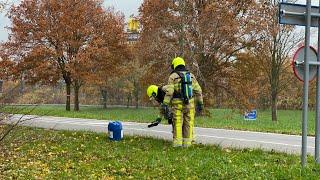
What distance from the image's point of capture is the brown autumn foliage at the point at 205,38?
29.7m

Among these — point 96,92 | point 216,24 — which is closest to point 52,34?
point 216,24

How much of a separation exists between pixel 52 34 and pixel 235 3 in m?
14.4

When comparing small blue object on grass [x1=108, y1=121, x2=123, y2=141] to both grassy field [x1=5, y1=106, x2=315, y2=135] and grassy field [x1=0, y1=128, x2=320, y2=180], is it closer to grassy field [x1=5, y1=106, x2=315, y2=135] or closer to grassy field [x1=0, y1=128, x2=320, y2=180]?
grassy field [x1=0, y1=128, x2=320, y2=180]

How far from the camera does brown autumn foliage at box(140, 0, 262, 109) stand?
97.3 feet

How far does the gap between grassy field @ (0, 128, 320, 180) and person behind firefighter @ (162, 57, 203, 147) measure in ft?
1.17

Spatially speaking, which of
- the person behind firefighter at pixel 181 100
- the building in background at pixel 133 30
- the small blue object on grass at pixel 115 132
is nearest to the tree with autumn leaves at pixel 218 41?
the building in background at pixel 133 30

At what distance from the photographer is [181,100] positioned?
11.0 metres

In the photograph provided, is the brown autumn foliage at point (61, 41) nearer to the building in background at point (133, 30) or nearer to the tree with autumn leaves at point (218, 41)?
the building in background at point (133, 30)

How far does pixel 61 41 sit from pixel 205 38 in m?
13.6

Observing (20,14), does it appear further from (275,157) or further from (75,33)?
(275,157)

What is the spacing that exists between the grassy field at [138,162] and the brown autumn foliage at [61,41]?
26769mm

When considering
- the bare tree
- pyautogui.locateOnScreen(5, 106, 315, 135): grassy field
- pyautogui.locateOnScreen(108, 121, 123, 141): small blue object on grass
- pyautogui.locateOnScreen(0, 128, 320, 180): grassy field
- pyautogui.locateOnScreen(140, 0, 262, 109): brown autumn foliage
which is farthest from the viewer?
the bare tree

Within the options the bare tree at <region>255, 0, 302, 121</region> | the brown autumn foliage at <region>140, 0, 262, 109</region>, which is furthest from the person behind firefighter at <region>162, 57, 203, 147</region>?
the bare tree at <region>255, 0, 302, 121</region>

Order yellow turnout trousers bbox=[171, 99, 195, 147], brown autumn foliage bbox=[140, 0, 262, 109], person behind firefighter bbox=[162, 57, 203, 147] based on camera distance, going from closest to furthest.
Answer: person behind firefighter bbox=[162, 57, 203, 147]
yellow turnout trousers bbox=[171, 99, 195, 147]
brown autumn foliage bbox=[140, 0, 262, 109]
